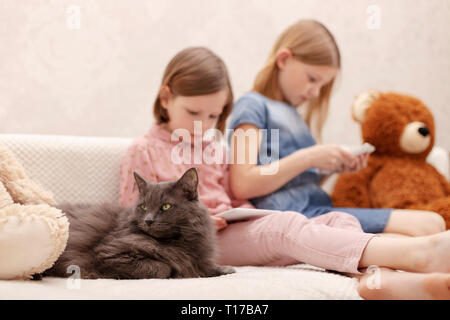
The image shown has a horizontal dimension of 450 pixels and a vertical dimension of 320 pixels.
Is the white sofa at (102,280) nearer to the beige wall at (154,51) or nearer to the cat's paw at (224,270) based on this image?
the cat's paw at (224,270)

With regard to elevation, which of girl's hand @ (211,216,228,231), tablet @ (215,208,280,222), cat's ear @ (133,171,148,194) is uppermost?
cat's ear @ (133,171,148,194)

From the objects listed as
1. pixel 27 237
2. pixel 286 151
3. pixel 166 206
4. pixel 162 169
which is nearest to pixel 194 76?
pixel 162 169

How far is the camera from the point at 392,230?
1.35 m

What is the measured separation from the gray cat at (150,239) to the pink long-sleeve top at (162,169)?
0.27m

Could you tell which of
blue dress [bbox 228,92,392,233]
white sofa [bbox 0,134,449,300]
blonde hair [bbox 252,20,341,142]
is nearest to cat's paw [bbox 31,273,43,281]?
white sofa [bbox 0,134,449,300]

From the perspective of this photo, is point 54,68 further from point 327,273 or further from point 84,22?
point 327,273

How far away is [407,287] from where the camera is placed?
766 mm

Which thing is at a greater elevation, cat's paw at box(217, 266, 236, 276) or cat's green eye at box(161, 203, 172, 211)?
cat's green eye at box(161, 203, 172, 211)

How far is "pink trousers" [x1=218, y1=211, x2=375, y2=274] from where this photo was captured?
0.95m

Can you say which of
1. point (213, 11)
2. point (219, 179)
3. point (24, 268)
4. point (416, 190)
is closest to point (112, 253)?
point (24, 268)

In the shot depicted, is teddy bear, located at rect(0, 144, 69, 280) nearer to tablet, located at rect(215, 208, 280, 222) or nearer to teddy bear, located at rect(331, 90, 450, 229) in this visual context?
tablet, located at rect(215, 208, 280, 222)

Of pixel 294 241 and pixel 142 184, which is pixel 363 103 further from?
pixel 142 184

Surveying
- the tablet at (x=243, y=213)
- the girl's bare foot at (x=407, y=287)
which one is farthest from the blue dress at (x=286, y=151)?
the girl's bare foot at (x=407, y=287)

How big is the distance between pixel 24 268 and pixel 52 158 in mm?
635
